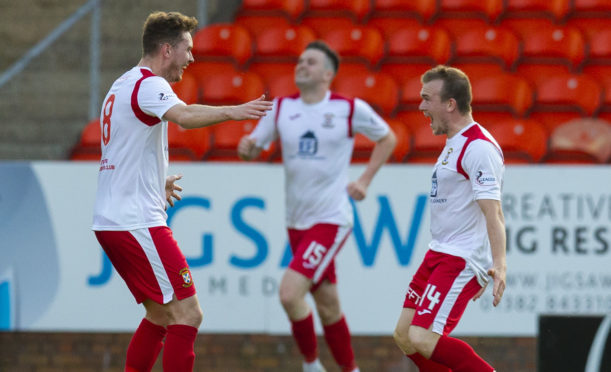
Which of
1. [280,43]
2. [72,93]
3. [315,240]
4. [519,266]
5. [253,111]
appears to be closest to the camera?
[253,111]

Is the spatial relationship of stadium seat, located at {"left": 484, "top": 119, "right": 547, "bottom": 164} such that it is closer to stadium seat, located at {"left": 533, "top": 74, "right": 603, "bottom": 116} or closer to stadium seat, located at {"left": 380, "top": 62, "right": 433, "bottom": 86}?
stadium seat, located at {"left": 533, "top": 74, "right": 603, "bottom": 116}

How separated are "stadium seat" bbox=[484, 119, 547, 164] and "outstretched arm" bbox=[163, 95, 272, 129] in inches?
170

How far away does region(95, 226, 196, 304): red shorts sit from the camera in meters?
→ 4.65

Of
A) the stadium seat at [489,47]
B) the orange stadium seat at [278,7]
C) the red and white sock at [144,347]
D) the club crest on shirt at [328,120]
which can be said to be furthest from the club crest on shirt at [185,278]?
the orange stadium seat at [278,7]

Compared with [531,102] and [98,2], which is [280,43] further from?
[531,102]

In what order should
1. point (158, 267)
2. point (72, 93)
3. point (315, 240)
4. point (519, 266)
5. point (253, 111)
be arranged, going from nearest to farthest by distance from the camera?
point (253, 111) → point (158, 267) → point (315, 240) → point (519, 266) → point (72, 93)

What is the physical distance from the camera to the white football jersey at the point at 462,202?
4.76 meters

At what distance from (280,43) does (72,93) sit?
2.21 m

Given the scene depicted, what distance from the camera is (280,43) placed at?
32.6 ft

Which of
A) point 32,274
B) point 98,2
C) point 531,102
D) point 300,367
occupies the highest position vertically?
point 98,2

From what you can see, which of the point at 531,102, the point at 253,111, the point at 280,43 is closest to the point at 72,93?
the point at 280,43

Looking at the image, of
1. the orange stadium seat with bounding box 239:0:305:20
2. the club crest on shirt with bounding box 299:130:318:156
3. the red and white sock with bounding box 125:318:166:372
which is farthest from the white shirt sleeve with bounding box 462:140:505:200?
the orange stadium seat with bounding box 239:0:305:20

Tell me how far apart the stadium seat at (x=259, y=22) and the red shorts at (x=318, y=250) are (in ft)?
14.4

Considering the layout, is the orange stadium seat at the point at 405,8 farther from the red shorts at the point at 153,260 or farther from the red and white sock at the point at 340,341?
the red shorts at the point at 153,260
